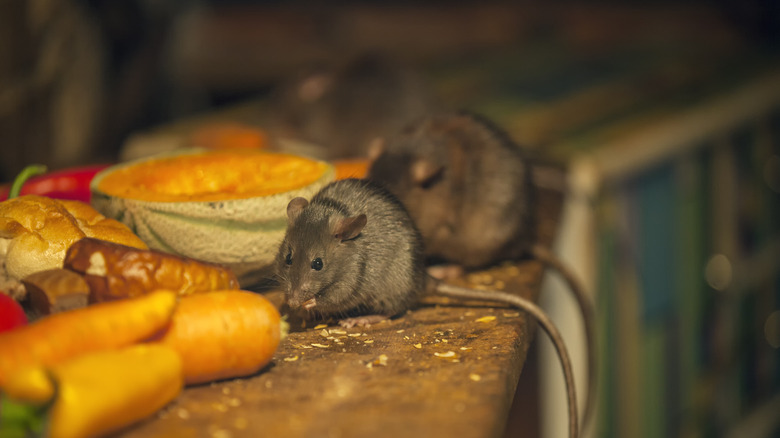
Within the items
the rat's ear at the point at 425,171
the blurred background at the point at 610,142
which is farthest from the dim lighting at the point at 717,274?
the rat's ear at the point at 425,171

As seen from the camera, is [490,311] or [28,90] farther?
[28,90]

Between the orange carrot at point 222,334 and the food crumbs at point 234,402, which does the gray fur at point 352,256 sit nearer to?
the orange carrot at point 222,334

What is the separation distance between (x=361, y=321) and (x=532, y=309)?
0.47 m

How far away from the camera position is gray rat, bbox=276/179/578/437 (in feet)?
6.57

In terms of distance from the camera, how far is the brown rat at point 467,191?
8.74ft

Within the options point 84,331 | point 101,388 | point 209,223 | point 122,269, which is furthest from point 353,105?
point 101,388

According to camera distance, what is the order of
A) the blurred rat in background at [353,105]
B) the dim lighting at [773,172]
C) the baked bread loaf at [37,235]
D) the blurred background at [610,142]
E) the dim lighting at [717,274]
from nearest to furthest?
the baked bread loaf at [37,235]
the blurred background at [610,142]
the blurred rat in background at [353,105]
the dim lighting at [717,274]
the dim lighting at [773,172]

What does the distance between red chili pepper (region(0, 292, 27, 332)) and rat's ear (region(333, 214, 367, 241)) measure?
76 centimetres

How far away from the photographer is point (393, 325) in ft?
6.72

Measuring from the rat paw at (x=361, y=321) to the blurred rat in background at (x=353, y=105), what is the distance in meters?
2.11

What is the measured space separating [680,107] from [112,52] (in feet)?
11.6

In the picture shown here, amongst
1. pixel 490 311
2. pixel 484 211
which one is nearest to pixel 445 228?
pixel 484 211

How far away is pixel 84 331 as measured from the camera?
1387 millimetres

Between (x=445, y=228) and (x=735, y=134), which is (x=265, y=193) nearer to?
(x=445, y=228)
